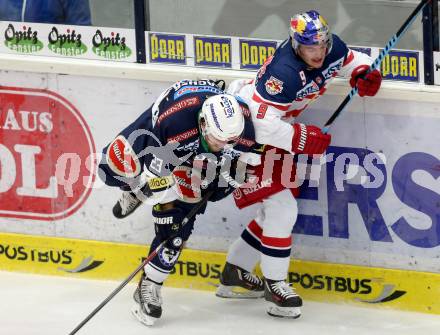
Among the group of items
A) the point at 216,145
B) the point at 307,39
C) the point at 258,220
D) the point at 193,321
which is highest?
the point at 307,39

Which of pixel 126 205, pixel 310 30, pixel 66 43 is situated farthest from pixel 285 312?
pixel 66 43

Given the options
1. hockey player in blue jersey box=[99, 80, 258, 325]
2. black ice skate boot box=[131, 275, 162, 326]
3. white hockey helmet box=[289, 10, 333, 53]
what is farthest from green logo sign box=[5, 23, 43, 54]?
white hockey helmet box=[289, 10, 333, 53]

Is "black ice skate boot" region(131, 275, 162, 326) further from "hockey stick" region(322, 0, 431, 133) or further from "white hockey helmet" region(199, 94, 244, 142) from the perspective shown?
Answer: "hockey stick" region(322, 0, 431, 133)

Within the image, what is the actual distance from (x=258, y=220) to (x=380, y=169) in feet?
2.12

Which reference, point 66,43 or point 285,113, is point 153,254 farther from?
point 66,43

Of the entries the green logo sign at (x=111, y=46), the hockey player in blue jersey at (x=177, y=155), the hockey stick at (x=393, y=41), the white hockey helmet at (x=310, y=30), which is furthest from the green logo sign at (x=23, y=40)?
the hockey stick at (x=393, y=41)

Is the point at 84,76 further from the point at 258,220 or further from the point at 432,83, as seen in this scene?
the point at 432,83

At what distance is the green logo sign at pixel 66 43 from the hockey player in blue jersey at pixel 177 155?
0.55 m

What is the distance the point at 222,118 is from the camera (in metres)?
5.50

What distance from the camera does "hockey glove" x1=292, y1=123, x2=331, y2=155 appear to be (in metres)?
5.76

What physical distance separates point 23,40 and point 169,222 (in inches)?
54.3

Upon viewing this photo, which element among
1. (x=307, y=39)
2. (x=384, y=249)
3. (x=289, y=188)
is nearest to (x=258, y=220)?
(x=289, y=188)

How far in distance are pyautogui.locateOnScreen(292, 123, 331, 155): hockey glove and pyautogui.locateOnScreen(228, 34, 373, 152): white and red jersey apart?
29mm

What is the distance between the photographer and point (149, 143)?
600 cm
